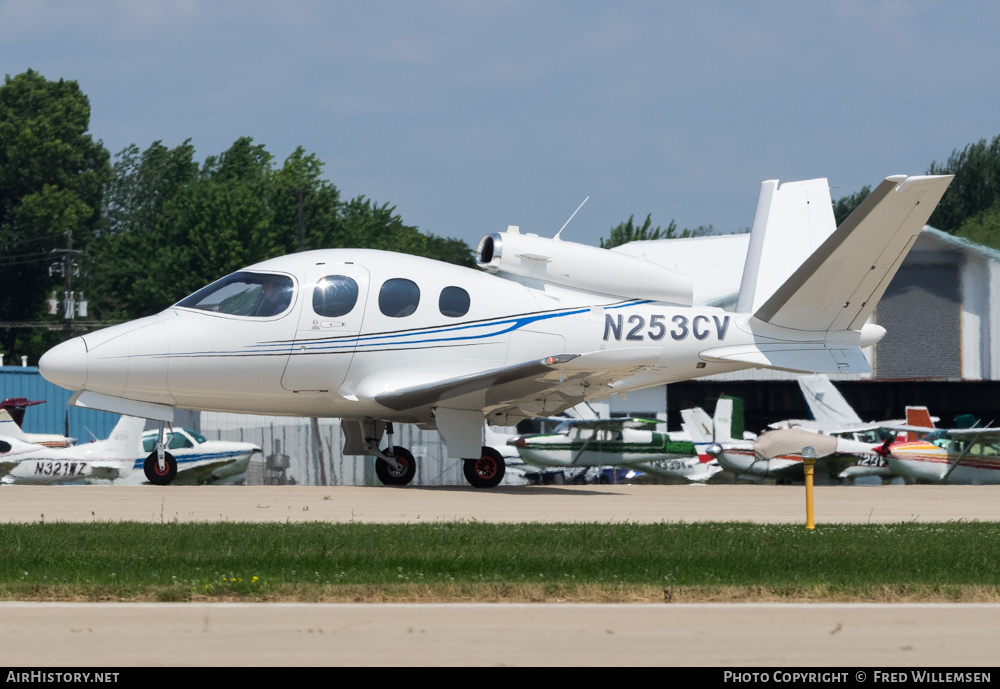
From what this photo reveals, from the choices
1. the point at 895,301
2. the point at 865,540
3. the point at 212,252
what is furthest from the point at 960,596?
the point at 212,252

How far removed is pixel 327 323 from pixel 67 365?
3.84 metres

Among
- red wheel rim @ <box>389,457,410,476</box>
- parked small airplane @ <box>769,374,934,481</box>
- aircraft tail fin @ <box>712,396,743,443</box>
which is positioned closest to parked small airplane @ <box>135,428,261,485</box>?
red wheel rim @ <box>389,457,410,476</box>

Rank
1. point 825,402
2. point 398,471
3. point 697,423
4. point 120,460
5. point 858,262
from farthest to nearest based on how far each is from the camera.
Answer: point 825,402
point 697,423
point 120,460
point 398,471
point 858,262

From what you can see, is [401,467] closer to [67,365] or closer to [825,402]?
[67,365]

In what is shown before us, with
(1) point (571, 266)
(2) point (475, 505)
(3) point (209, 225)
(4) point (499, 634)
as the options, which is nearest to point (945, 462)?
(1) point (571, 266)

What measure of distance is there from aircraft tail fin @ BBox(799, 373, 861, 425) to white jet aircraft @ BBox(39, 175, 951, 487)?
1675cm

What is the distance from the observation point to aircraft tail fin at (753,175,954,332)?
18.8 metres

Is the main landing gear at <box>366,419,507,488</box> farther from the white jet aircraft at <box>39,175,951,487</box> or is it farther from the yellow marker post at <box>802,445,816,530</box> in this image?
the yellow marker post at <box>802,445,816,530</box>

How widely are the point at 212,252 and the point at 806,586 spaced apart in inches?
2840

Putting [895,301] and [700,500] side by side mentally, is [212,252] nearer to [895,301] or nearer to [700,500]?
[895,301]

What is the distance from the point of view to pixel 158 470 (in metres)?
19.2

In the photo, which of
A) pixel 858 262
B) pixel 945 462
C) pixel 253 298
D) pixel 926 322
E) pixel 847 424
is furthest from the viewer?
pixel 926 322

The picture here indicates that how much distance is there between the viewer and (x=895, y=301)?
1577 inches

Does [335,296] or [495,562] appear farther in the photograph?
[335,296]
